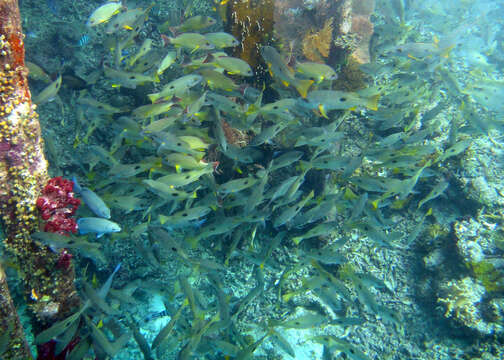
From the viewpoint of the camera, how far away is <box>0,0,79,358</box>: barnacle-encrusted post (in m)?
2.27

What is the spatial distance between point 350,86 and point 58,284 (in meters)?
5.90

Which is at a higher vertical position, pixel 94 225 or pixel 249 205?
pixel 94 225

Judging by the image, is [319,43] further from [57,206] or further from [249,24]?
[57,206]

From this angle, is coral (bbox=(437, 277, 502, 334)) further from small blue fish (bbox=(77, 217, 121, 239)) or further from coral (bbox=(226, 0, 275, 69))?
small blue fish (bbox=(77, 217, 121, 239))

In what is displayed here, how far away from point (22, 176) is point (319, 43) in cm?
592

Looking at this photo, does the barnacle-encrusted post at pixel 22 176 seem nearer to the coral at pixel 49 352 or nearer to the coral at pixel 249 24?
the coral at pixel 49 352

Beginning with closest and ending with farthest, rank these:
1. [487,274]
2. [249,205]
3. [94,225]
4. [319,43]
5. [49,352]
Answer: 1. [49,352]
2. [94,225]
3. [249,205]
4. [487,274]
5. [319,43]

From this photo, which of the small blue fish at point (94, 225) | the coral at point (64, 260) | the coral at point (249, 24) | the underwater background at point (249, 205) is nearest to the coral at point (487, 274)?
the underwater background at point (249, 205)

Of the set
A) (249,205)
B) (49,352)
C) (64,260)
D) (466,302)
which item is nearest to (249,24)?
(249,205)

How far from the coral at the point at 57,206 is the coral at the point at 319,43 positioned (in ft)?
17.4

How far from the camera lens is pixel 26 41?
6129 mm

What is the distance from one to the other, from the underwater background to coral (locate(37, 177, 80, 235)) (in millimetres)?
18

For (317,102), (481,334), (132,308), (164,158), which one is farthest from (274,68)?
(481,334)

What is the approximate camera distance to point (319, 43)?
6.07m
